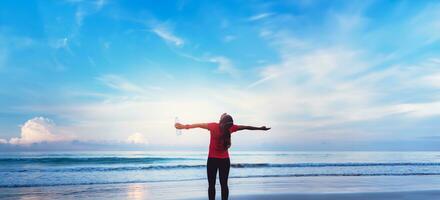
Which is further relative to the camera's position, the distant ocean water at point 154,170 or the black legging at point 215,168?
the distant ocean water at point 154,170

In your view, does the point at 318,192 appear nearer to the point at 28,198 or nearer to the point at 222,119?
the point at 222,119

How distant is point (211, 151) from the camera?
714 centimetres

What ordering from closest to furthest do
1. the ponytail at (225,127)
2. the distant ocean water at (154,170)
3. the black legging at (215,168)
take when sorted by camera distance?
the ponytail at (225,127) < the black legging at (215,168) < the distant ocean water at (154,170)

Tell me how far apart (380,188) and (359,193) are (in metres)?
2.14

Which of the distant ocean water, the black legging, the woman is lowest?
the distant ocean water

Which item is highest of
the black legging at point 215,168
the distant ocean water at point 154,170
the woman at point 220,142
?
the woman at point 220,142

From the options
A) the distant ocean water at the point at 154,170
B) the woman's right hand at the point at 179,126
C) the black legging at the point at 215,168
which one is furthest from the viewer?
the distant ocean water at the point at 154,170

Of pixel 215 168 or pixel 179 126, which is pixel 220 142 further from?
pixel 179 126

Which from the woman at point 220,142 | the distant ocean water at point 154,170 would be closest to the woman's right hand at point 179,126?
the woman at point 220,142

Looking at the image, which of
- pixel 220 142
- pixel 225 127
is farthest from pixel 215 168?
pixel 225 127

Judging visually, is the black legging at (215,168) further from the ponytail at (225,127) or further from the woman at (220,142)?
the ponytail at (225,127)

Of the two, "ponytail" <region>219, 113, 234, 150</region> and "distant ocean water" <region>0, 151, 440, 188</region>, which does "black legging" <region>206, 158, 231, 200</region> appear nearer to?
"ponytail" <region>219, 113, 234, 150</region>

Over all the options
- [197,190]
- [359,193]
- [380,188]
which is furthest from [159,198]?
[380,188]

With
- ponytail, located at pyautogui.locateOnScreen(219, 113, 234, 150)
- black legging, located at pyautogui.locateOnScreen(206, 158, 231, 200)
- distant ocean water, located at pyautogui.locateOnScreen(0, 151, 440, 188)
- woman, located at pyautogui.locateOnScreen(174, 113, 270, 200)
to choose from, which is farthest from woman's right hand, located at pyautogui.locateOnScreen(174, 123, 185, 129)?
distant ocean water, located at pyautogui.locateOnScreen(0, 151, 440, 188)
